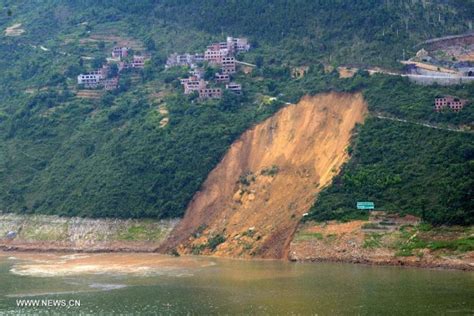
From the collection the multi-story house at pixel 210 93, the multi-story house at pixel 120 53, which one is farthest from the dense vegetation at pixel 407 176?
the multi-story house at pixel 120 53

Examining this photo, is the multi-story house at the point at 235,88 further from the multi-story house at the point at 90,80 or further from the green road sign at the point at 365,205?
the green road sign at the point at 365,205

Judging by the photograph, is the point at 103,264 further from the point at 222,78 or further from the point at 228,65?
the point at 228,65

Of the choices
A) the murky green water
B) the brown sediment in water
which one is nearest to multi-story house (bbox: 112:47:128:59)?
the brown sediment in water

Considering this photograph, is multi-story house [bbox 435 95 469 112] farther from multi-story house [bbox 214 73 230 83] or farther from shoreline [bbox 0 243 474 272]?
multi-story house [bbox 214 73 230 83]

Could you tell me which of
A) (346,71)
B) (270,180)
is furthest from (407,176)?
(346,71)

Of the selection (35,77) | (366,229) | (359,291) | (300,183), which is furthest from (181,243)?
(35,77)

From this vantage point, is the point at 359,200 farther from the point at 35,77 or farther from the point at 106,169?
the point at 35,77
